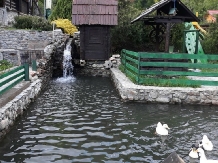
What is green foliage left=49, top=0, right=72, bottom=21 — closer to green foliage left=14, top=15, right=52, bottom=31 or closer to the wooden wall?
green foliage left=14, top=15, right=52, bottom=31

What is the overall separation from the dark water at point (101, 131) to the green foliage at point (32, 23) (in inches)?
384

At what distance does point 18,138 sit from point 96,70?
39.0 ft

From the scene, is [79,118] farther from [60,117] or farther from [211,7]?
[211,7]

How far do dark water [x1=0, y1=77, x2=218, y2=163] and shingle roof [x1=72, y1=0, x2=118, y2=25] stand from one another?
25.4ft

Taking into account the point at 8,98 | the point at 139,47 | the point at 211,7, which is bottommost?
the point at 8,98

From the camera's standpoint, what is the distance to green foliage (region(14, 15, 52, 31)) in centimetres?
2081

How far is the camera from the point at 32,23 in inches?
829

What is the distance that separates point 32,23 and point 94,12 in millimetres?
4952

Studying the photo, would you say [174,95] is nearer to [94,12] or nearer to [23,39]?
[94,12]

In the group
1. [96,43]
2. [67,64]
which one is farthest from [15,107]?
[96,43]

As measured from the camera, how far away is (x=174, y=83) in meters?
12.1

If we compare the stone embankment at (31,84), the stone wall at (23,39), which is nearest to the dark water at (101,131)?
the stone embankment at (31,84)

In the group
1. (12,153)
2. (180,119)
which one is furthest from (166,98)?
(12,153)

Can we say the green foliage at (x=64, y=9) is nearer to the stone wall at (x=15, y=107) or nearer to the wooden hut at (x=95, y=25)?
the wooden hut at (x=95, y=25)
